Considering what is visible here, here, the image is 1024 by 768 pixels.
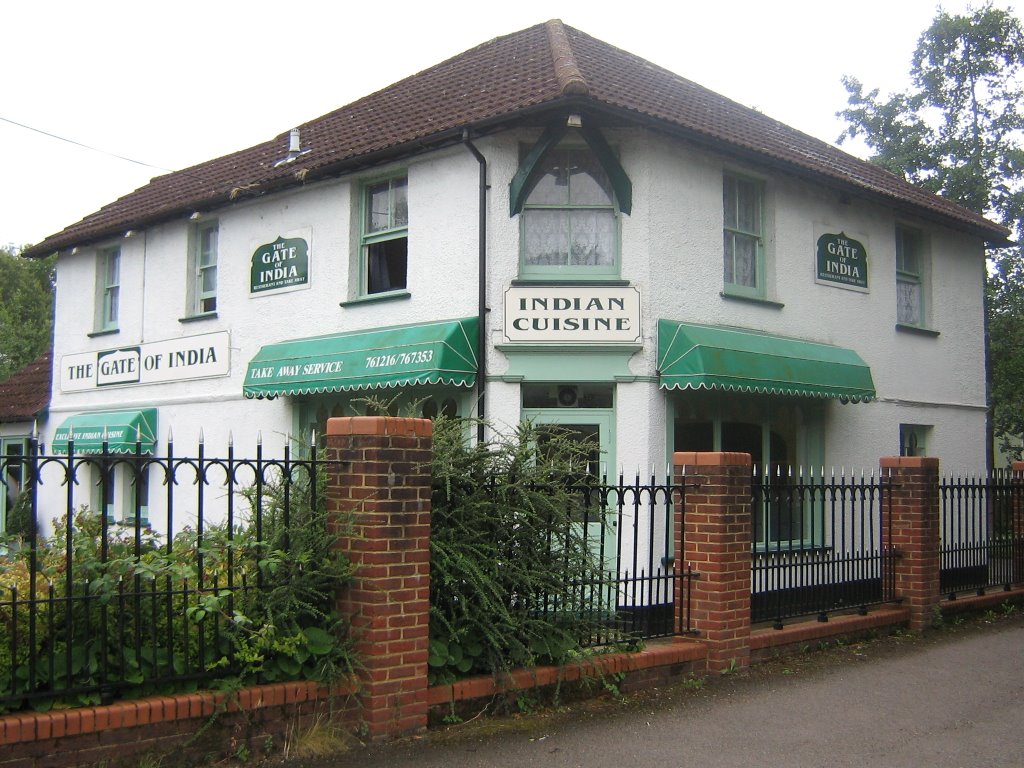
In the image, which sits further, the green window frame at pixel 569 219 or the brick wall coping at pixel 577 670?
the green window frame at pixel 569 219

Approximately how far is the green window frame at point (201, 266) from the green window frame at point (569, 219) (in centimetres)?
565

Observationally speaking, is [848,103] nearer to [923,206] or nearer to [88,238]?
[923,206]

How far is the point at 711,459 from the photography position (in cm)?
778

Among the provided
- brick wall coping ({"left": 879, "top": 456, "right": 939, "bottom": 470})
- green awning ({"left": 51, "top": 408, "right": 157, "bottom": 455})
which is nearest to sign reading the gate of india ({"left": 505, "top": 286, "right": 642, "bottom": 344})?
brick wall coping ({"left": 879, "top": 456, "right": 939, "bottom": 470})

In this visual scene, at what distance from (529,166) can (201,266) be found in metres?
6.10

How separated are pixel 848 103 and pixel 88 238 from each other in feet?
63.3

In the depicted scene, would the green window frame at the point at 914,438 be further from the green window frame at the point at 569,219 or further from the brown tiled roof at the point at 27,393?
the brown tiled roof at the point at 27,393

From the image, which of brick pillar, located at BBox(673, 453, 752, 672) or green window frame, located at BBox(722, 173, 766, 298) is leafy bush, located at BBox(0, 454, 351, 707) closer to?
brick pillar, located at BBox(673, 453, 752, 672)

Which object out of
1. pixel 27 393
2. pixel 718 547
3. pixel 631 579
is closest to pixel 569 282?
pixel 718 547

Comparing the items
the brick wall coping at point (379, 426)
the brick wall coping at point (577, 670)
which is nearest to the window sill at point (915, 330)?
the brick wall coping at point (577, 670)

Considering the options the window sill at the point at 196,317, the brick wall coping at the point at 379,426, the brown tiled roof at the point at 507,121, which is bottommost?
the brick wall coping at the point at 379,426

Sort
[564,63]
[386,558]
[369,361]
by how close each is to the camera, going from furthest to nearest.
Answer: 1. [564,63]
2. [369,361]
3. [386,558]

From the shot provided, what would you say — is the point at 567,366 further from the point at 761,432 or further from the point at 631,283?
the point at 761,432

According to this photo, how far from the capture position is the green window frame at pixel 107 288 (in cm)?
1633
